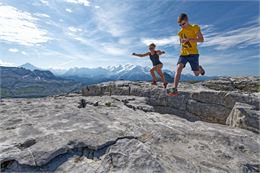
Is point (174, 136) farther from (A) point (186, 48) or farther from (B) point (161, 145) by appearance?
(A) point (186, 48)

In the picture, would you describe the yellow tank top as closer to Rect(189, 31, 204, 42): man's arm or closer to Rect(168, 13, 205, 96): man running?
Rect(168, 13, 205, 96): man running

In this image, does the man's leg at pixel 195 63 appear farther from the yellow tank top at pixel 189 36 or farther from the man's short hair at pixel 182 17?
the man's short hair at pixel 182 17

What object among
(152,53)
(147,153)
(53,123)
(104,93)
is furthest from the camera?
(104,93)

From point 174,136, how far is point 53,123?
4615 mm

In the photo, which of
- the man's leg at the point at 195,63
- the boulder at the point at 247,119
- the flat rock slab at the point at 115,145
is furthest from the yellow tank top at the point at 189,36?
the flat rock slab at the point at 115,145

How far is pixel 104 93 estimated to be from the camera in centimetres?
2281

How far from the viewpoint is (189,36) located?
1229 centimetres

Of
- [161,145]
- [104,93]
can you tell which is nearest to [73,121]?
[161,145]

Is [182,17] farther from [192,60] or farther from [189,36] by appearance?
[192,60]

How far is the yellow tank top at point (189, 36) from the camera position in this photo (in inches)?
480

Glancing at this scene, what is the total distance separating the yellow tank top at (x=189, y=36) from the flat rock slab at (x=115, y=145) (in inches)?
197

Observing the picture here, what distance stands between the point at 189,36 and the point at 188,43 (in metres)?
0.40

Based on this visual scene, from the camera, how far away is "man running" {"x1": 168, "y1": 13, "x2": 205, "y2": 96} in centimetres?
1205

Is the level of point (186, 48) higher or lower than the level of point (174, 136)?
higher
